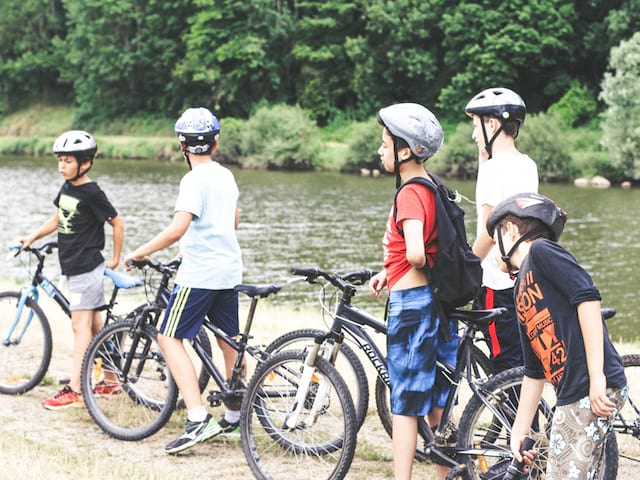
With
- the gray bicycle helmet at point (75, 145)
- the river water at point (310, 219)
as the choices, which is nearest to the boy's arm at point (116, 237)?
the gray bicycle helmet at point (75, 145)

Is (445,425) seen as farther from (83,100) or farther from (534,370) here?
(83,100)

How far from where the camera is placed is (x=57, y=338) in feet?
30.3

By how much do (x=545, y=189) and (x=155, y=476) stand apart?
37.5 metres

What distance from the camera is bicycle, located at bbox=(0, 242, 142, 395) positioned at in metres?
7.17

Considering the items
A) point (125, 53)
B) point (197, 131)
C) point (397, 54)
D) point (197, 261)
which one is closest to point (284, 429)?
point (197, 261)

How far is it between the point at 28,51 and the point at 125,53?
12786 millimetres

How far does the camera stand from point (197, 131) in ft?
18.7

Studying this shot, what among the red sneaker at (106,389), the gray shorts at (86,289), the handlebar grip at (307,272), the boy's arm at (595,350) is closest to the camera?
the boy's arm at (595,350)

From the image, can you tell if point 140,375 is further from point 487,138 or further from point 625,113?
point 625,113

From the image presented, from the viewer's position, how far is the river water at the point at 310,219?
22562mm

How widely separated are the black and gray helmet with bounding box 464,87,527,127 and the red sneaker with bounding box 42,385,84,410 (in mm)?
3535

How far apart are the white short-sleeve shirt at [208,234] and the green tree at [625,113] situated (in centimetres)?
3926

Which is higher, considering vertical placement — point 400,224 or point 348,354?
point 400,224

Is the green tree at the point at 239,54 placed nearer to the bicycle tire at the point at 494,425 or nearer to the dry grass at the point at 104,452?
the dry grass at the point at 104,452
